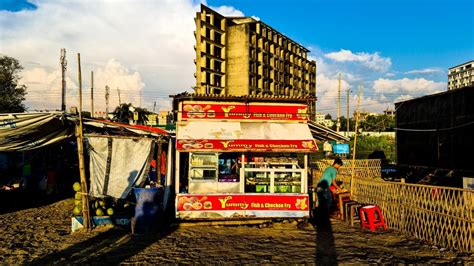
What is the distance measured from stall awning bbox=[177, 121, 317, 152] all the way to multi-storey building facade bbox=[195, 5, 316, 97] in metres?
37.4

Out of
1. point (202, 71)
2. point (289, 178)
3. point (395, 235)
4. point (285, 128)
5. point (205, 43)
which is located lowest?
point (395, 235)

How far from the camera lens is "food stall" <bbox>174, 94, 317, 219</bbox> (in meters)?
9.19

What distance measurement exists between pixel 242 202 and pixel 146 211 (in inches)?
106

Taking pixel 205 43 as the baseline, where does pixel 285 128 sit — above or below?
below

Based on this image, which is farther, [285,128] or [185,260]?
[285,128]

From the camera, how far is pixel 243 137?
9445 millimetres

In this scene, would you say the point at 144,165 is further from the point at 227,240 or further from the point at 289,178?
the point at 289,178

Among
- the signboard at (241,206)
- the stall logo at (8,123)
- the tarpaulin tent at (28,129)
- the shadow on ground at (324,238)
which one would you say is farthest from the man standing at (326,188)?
the stall logo at (8,123)

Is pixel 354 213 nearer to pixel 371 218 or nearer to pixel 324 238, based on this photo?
pixel 371 218

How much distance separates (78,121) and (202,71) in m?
43.0

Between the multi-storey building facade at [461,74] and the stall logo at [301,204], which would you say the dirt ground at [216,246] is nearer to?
the stall logo at [301,204]

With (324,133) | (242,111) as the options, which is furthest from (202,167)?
(324,133)

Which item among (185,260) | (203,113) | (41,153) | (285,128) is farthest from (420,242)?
(41,153)

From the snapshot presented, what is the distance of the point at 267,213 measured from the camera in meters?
9.26
